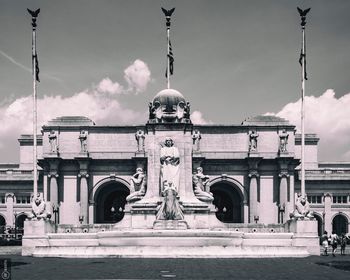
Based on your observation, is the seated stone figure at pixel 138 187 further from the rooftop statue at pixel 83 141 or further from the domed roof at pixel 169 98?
the rooftop statue at pixel 83 141

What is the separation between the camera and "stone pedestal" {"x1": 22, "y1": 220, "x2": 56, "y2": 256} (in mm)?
48938

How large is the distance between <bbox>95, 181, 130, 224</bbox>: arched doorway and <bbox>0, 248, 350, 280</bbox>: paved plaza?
70.3 m

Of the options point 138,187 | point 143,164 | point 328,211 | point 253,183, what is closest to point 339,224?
point 328,211

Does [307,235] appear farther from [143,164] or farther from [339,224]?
[339,224]

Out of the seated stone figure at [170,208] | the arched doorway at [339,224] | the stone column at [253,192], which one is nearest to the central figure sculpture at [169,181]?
the seated stone figure at [170,208]

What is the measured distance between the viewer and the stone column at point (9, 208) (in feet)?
400

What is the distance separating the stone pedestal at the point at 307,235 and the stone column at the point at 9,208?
256 ft

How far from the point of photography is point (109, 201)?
11625 centimetres

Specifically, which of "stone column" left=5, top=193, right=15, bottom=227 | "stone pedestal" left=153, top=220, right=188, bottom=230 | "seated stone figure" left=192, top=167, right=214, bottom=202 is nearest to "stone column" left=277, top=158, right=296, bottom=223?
"stone column" left=5, top=193, right=15, bottom=227

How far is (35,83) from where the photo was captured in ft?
200

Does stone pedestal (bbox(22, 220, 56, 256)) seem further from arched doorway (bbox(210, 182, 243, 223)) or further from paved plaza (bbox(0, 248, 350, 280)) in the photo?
arched doorway (bbox(210, 182, 243, 223))

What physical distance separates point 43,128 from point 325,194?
1823 inches

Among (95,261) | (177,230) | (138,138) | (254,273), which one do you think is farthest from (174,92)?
(138,138)

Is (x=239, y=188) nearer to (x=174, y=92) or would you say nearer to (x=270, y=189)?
(x=270, y=189)
